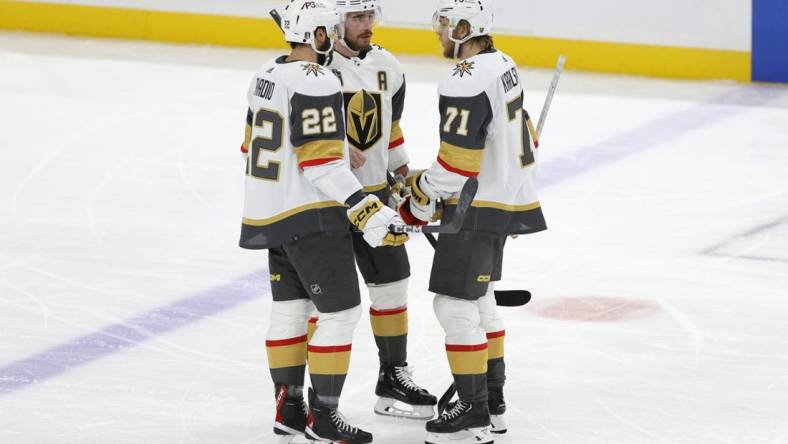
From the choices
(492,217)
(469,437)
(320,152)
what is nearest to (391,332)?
(469,437)

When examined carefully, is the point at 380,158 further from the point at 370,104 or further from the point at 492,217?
the point at 492,217

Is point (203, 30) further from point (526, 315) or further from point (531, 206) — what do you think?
point (531, 206)

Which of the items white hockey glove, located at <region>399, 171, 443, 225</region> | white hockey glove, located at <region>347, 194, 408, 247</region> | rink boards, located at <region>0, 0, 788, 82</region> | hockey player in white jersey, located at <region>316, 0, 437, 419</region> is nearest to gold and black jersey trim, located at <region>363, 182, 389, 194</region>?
hockey player in white jersey, located at <region>316, 0, 437, 419</region>

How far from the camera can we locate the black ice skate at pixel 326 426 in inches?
146

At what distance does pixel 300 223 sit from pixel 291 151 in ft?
0.60

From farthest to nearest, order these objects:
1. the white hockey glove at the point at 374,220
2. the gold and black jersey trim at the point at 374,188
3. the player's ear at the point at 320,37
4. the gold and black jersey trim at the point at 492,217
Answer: the gold and black jersey trim at the point at 374,188, the gold and black jersey trim at the point at 492,217, the player's ear at the point at 320,37, the white hockey glove at the point at 374,220

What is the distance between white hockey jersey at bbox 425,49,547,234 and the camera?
3.56 meters

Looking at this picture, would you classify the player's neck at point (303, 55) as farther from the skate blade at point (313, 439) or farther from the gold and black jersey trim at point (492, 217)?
the skate blade at point (313, 439)

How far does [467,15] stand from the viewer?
363cm

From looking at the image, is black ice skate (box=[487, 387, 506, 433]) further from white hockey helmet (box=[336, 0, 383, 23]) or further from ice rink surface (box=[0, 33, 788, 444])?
white hockey helmet (box=[336, 0, 383, 23])

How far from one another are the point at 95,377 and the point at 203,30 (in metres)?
6.32

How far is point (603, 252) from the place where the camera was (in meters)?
5.71

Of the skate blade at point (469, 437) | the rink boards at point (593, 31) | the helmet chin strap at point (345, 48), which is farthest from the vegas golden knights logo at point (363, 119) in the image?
the rink boards at point (593, 31)

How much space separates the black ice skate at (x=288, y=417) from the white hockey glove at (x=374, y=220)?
0.55 m
